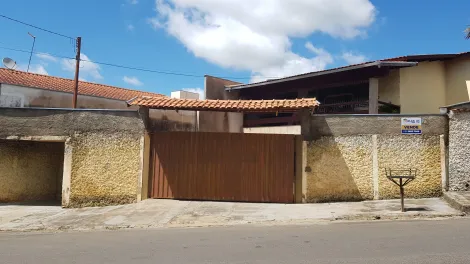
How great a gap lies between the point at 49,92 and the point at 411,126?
15062 millimetres

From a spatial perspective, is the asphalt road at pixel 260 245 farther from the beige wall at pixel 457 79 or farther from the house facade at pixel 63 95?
the beige wall at pixel 457 79

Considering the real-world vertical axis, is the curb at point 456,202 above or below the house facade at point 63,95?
below

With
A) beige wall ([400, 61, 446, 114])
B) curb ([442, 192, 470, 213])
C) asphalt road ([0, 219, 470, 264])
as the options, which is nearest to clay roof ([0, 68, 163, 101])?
asphalt road ([0, 219, 470, 264])

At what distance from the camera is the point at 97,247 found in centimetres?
612

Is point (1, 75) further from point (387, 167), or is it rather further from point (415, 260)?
point (415, 260)

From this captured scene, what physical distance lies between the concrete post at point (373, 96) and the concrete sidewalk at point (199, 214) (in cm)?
342

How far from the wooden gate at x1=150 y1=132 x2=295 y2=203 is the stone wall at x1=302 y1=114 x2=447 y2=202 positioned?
722mm

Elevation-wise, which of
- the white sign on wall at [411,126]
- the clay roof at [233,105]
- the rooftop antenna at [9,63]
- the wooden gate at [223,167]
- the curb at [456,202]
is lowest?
the curb at [456,202]

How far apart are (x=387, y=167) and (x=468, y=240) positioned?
4.49 m

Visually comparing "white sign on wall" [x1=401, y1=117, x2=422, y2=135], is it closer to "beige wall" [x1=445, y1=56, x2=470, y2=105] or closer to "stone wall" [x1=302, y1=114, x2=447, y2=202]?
"stone wall" [x1=302, y1=114, x2=447, y2=202]

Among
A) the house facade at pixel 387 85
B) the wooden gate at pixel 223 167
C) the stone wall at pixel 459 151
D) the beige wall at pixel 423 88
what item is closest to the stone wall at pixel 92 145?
the wooden gate at pixel 223 167

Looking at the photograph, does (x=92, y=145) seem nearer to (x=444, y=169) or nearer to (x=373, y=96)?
(x=373, y=96)

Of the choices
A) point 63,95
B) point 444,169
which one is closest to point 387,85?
point 444,169

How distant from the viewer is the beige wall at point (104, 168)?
10.6 metres
